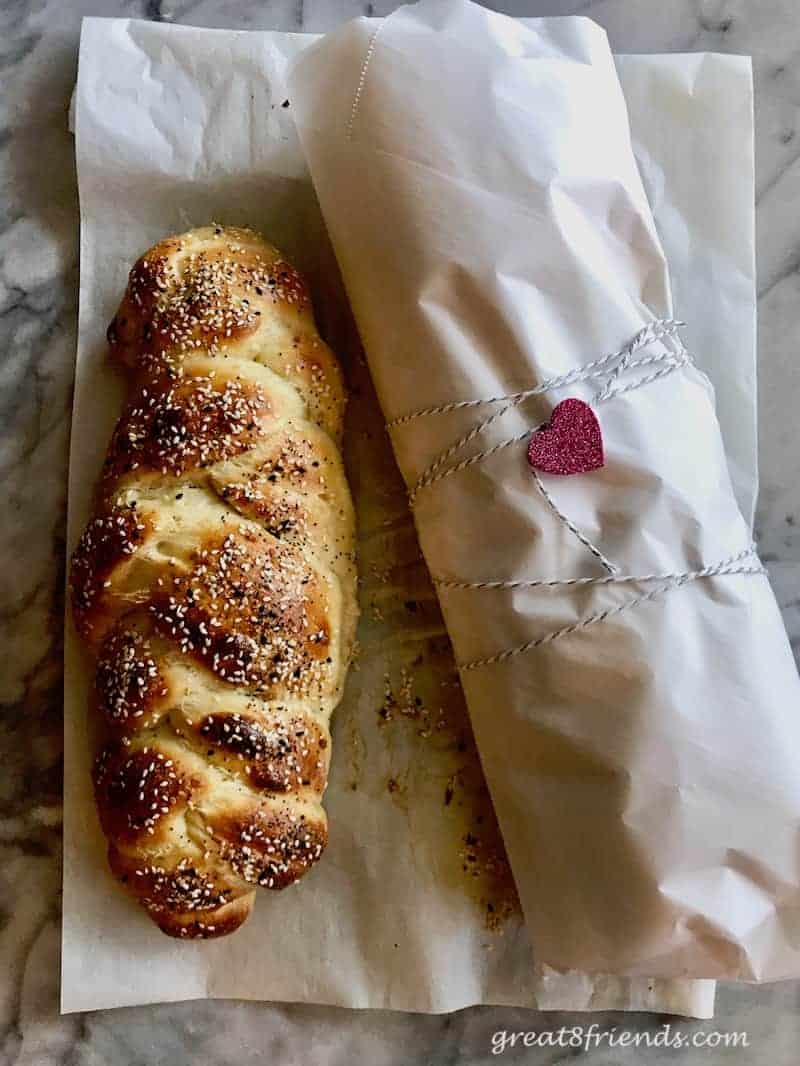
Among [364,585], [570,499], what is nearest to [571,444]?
[570,499]

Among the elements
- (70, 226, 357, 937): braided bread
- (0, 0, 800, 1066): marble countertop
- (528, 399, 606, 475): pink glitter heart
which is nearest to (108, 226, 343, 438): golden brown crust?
(70, 226, 357, 937): braided bread

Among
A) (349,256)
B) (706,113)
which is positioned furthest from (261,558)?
(706,113)

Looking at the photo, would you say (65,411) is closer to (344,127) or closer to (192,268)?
(192,268)

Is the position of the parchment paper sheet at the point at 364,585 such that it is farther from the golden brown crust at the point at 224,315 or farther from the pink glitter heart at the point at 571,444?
the pink glitter heart at the point at 571,444

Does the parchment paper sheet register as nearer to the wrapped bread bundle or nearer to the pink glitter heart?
the wrapped bread bundle

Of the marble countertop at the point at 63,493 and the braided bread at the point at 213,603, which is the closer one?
the braided bread at the point at 213,603

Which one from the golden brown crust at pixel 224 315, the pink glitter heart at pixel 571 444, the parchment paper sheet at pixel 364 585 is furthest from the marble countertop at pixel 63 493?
the pink glitter heart at pixel 571 444
